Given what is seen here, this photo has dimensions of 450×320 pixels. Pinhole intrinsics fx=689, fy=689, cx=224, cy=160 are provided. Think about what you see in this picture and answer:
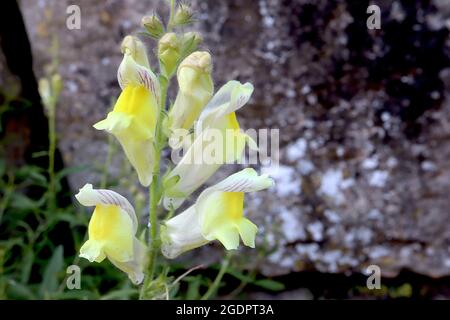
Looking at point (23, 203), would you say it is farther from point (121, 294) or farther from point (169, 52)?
point (169, 52)

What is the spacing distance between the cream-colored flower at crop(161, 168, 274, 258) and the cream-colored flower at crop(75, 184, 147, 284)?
0.09 meters

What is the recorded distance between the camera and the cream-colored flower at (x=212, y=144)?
57.4 inches

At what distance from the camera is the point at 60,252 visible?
7.36 ft

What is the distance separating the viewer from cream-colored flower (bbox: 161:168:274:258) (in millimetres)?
1396

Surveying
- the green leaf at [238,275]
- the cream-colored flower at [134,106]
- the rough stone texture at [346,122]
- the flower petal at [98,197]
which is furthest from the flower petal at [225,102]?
the rough stone texture at [346,122]

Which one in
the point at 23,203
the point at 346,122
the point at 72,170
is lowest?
the point at 23,203

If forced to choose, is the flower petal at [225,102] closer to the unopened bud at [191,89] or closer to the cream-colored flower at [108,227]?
the unopened bud at [191,89]

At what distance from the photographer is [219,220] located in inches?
55.7

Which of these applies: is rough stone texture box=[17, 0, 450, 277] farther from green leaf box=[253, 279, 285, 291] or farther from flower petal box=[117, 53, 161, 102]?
flower petal box=[117, 53, 161, 102]

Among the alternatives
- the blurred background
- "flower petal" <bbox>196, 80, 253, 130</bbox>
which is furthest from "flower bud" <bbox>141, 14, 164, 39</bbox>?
the blurred background

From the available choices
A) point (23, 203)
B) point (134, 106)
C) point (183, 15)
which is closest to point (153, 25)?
point (183, 15)

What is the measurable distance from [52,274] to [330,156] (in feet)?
3.39

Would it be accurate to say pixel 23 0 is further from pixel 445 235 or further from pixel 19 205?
pixel 445 235

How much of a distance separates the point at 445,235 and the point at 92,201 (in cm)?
149
